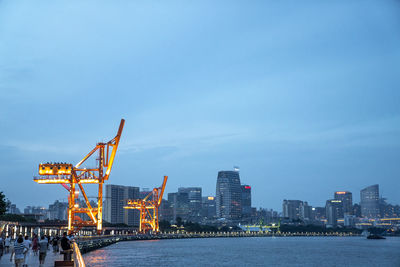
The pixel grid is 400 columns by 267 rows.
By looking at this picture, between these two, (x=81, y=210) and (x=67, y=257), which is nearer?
(x=67, y=257)

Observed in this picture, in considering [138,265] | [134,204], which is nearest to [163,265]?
[138,265]

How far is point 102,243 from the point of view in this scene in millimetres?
91062

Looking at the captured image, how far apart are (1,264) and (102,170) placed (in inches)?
2179

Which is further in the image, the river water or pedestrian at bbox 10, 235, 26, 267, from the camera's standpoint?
the river water

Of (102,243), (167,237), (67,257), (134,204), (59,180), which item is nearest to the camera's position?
(67,257)

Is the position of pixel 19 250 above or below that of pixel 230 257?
above

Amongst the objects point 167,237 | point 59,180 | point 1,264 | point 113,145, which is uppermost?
point 113,145

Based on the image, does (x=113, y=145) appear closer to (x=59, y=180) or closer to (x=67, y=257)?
(x=59, y=180)

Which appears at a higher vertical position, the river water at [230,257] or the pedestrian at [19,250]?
the pedestrian at [19,250]

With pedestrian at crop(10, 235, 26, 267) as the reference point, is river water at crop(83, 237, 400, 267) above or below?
below

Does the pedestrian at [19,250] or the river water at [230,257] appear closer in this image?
the pedestrian at [19,250]

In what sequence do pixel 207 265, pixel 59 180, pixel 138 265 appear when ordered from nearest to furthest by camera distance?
1. pixel 138 265
2. pixel 207 265
3. pixel 59 180

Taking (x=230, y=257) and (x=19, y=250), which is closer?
(x=19, y=250)

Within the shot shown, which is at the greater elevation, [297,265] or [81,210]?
[81,210]
